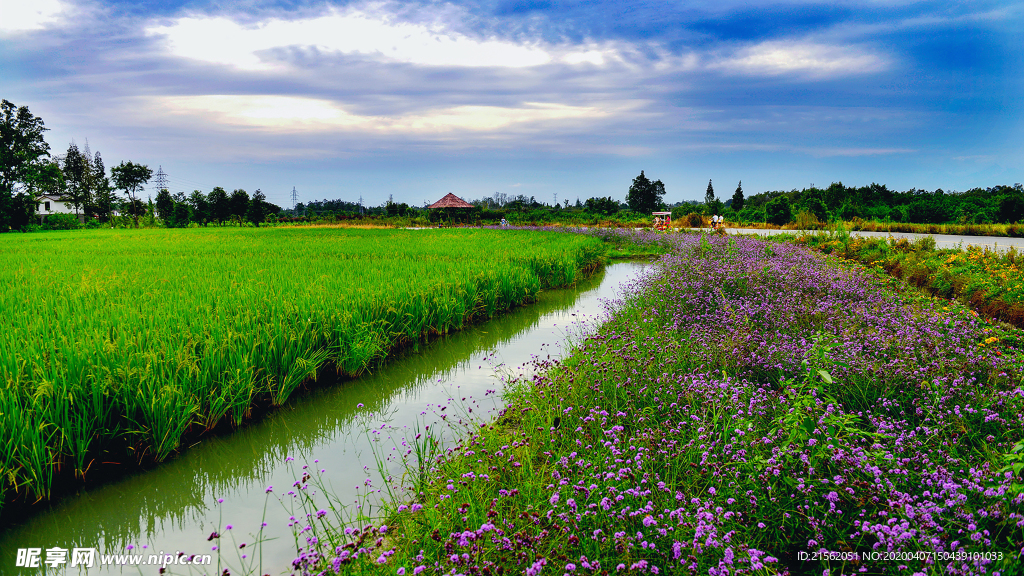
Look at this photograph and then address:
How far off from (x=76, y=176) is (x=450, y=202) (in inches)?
1992

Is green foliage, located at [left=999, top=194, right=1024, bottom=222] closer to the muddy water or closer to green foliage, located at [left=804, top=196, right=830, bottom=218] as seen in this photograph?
green foliage, located at [left=804, top=196, right=830, bottom=218]

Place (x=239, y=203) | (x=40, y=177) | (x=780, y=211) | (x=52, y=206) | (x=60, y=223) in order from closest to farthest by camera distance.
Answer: (x=780, y=211)
(x=60, y=223)
(x=40, y=177)
(x=239, y=203)
(x=52, y=206)

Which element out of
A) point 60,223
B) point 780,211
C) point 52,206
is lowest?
point 60,223

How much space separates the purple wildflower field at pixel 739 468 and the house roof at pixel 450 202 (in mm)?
41081

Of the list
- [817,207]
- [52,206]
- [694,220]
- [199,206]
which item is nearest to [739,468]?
[694,220]

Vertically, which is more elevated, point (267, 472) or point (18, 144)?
point (18, 144)

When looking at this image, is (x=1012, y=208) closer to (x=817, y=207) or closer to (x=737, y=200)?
(x=817, y=207)

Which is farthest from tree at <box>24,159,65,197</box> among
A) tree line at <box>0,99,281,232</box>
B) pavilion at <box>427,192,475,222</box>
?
pavilion at <box>427,192,475,222</box>

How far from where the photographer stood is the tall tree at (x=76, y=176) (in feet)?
197

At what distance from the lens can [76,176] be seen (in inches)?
2392

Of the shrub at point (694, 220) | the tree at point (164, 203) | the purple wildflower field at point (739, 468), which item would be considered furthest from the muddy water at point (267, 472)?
the tree at point (164, 203)

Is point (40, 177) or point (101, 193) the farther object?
point (101, 193)

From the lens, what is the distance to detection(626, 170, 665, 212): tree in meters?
58.8

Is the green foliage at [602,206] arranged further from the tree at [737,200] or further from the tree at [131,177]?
the tree at [131,177]
